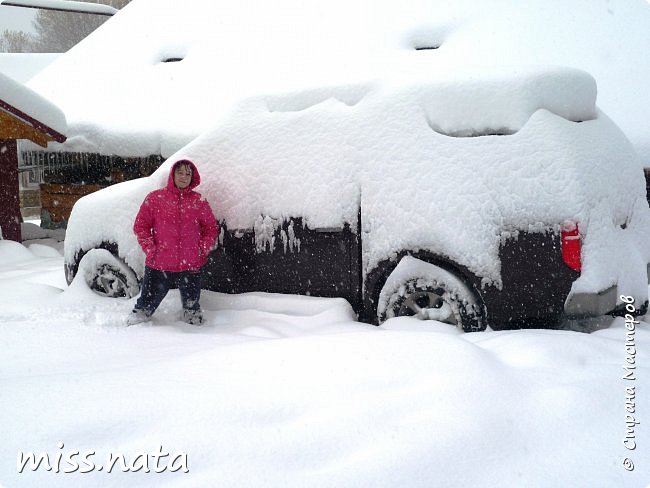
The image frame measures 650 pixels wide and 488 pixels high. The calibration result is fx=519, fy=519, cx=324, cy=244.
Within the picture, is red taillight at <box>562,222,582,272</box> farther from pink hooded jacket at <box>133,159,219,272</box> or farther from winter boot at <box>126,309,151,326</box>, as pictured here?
winter boot at <box>126,309,151,326</box>

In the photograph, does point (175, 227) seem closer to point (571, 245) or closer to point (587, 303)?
point (571, 245)

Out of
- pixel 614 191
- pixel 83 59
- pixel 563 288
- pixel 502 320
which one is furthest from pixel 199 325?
pixel 83 59

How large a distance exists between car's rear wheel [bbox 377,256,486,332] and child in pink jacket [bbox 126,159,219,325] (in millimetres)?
1391

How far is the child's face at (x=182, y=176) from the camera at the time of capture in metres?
3.80

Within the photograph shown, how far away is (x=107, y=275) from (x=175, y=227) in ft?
3.73

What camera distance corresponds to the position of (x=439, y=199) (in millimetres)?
3361

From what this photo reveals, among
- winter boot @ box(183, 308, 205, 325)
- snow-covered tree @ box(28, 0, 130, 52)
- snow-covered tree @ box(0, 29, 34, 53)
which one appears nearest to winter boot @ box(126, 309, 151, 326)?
winter boot @ box(183, 308, 205, 325)

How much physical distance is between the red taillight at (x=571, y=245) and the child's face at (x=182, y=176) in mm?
2568

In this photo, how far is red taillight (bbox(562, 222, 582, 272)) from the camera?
10.1ft

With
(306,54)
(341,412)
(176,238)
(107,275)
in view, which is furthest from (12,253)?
(341,412)

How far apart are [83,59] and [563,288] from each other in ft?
46.4

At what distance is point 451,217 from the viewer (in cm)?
333

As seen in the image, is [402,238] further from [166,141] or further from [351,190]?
[166,141]

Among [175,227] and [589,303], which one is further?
[175,227]
